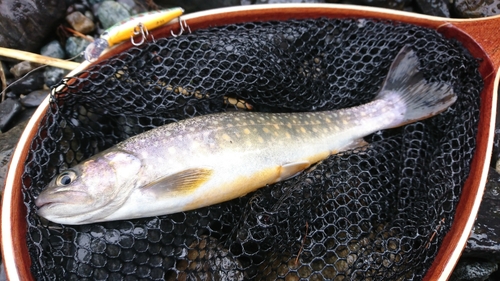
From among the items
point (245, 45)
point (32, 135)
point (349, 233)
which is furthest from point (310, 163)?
point (32, 135)

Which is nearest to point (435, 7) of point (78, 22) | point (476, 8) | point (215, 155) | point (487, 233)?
point (476, 8)

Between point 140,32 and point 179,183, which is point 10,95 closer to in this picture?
point 140,32

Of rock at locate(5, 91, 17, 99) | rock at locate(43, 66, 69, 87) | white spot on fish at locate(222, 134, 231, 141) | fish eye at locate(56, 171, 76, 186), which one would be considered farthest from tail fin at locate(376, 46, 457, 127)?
rock at locate(5, 91, 17, 99)

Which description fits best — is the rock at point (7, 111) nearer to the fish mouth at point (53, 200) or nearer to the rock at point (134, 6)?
the rock at point (134, 6)

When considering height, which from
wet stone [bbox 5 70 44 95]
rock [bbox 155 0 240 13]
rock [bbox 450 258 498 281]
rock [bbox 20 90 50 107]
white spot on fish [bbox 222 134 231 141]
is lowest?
rock [bbox 450 258 498 281]

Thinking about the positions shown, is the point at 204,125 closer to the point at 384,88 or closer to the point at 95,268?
the point at 95,268

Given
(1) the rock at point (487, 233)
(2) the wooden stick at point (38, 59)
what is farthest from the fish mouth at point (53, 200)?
(1) the rock at point (487, 233)

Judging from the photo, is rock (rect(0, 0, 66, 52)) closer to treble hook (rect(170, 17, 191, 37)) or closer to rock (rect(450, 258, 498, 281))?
treble hook (rect(170, 17, 191, 37))
